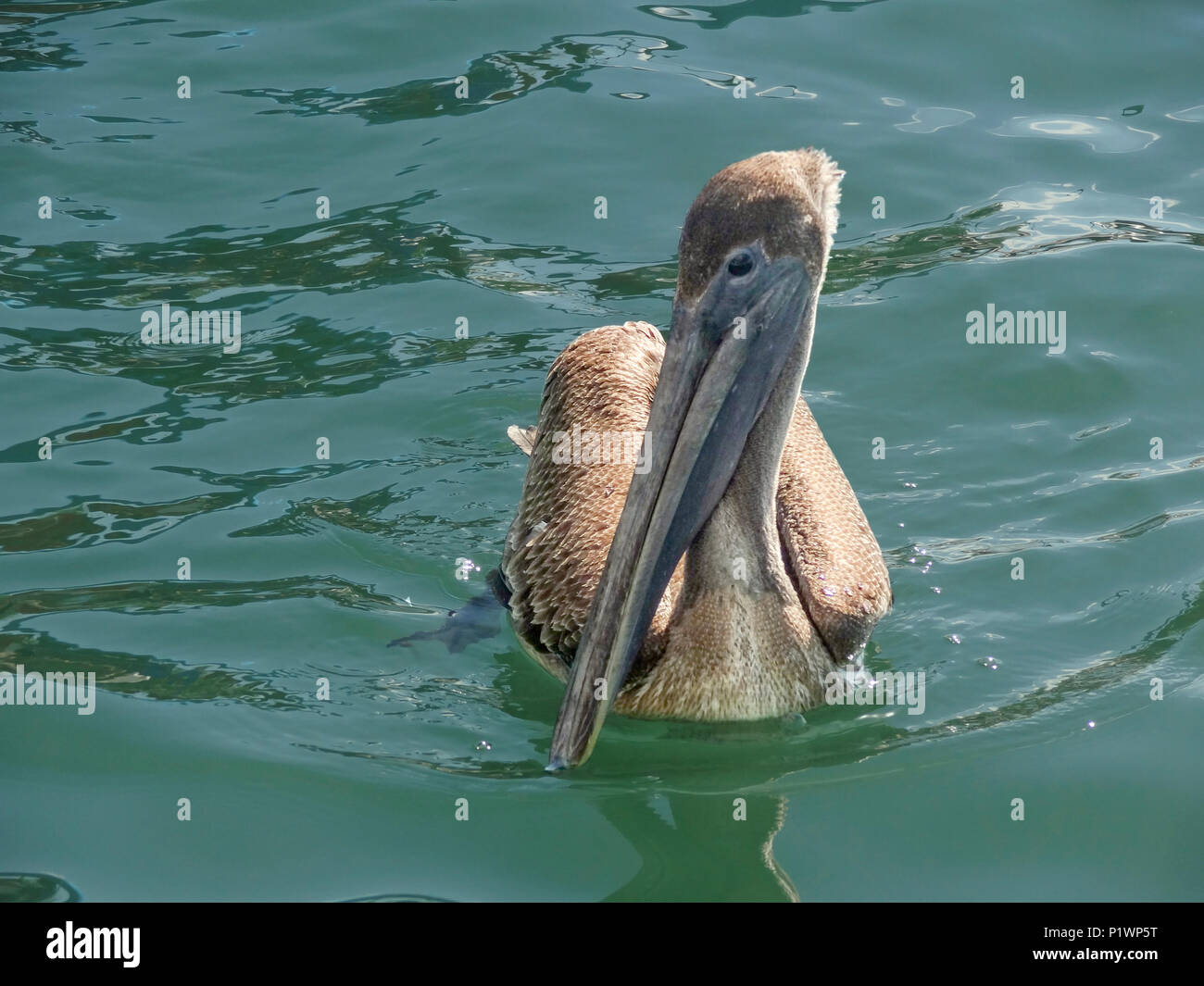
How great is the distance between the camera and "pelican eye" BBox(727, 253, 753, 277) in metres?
5.10

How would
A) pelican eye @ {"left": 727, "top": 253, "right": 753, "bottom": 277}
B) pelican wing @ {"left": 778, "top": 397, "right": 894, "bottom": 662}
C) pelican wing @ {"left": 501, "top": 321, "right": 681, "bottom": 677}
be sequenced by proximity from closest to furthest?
pelican eye @ {"left": 727, "top": 253, "right": 753, "bottom": 277} < pelican wing @ {"left": 778, "top": 397, "right": 894, "bottom": 662} < pelican wing @ {"left": 501, "top": 321, "right": 681, "bottom": 677}

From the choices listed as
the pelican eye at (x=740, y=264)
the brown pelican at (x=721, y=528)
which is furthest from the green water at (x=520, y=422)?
the pelican eye at (x=740, y=264)

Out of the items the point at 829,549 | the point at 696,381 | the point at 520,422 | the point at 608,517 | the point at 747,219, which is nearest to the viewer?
the point at 747,219

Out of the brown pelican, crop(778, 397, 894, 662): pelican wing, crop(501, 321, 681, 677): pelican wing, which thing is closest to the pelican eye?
the brown pelican

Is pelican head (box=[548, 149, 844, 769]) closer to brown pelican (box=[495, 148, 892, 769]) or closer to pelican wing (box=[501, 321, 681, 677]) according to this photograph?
brown pelican (box=[495, 148, 892, 769])

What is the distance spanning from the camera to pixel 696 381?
5180mm

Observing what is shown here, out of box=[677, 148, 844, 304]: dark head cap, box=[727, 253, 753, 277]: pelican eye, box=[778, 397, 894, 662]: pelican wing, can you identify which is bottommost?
box=[778, 397, 894, 662]: pelican wing

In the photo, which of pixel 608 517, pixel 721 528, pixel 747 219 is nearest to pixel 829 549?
pixel 721 528

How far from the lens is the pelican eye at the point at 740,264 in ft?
16.7

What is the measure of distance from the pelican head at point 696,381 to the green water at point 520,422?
0.43 meters

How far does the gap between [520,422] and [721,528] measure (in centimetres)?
276

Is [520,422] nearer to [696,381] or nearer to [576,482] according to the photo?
[576,482]

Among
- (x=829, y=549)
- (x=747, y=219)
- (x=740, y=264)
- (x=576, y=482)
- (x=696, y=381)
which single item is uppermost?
(x=747, y=219)
